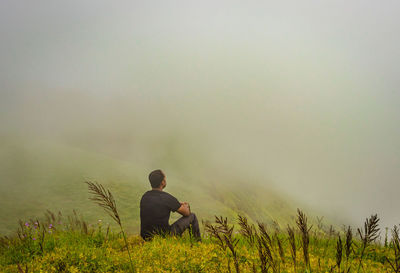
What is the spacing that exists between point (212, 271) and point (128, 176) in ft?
67.6

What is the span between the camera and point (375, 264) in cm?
658

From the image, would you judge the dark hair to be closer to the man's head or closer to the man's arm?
the man's head

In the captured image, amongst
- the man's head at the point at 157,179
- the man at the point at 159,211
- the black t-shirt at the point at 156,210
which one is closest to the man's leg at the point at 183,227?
the man at the point at 159,211

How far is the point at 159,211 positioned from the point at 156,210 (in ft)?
0.27

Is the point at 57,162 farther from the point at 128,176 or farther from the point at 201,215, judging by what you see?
the point at 201,215

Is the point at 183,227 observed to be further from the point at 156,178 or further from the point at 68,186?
the point at 68,186

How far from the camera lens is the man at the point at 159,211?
7.29 meters

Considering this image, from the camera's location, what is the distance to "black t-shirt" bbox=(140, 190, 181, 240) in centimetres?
729

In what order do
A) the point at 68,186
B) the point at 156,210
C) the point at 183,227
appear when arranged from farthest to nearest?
1. the point at 68,186
2. the point at 183,227
3. the point at 156,210

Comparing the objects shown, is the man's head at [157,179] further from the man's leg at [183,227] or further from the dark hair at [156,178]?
the man's leg at [183,227]

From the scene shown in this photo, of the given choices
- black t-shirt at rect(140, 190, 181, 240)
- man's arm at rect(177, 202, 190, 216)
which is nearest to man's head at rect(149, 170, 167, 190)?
black t-shirt at rect(140, 190, 181, 240)

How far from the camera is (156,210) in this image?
7289 mm

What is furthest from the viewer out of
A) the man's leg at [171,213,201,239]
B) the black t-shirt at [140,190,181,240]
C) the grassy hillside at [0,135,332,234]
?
the grassy hillside at [0,135,332,234]

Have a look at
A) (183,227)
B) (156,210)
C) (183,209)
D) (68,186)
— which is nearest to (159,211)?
(156,210)
